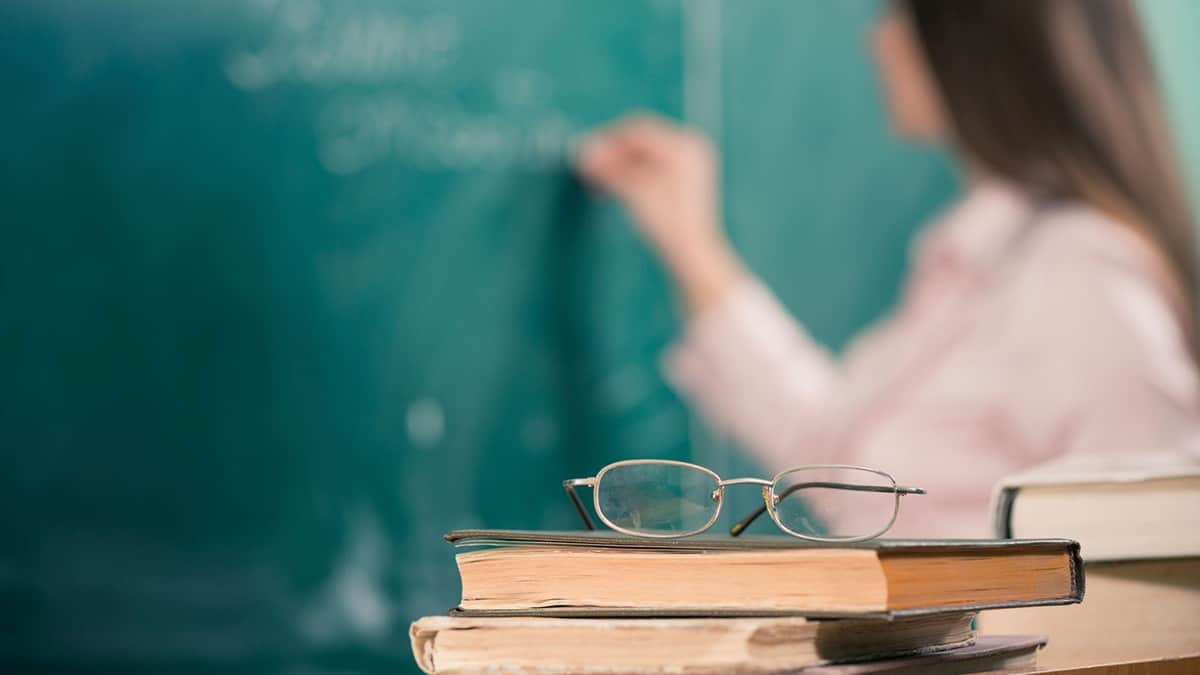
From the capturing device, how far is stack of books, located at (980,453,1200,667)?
0.71 meters

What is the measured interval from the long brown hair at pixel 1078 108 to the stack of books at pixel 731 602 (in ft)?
5.06

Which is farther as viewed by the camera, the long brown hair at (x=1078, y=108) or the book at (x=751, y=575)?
the long brown hair at (x=1078, y=108)

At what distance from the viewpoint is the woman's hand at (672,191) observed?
1.99 m

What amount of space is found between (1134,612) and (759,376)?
4.40 ft

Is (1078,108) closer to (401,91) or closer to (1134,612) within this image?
(401,91)

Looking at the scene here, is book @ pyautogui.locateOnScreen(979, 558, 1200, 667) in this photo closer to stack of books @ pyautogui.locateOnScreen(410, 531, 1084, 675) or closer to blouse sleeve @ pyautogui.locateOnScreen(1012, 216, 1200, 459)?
stack of books @ pyautogui.locateOnScreen(410, 531, 1084, 675)

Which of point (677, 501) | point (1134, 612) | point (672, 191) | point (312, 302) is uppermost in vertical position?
point (672, 191)

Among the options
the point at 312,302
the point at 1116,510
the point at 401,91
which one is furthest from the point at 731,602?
the point at 401,91

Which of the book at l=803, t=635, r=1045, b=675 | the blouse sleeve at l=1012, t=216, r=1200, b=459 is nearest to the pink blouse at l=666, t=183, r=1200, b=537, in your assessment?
the blouse sleeve at l=1012, t=216, r=1200, b=459

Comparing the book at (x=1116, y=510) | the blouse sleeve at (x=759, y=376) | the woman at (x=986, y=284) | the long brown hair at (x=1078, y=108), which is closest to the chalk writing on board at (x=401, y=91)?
the woman at (x=986, y=284)

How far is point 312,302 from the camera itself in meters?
1.79

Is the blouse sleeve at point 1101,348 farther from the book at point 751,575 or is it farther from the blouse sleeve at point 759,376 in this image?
the book at point 751,575

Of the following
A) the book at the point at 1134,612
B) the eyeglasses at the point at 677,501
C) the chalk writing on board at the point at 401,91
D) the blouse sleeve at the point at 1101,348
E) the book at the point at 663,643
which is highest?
the chalk writing on board at the point at 401,91

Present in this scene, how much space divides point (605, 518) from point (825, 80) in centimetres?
168
